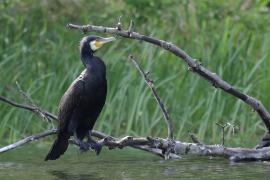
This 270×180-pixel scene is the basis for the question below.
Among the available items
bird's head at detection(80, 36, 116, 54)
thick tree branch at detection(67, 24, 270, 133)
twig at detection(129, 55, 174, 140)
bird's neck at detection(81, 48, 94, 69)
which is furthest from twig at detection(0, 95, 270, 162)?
bird's head at detection(80, 36, 116, 54)

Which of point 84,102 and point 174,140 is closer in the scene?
point 174,140

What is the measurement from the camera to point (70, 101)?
6.93m

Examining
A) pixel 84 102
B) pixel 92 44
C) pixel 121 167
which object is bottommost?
pixel 121 167

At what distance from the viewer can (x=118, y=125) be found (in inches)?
358

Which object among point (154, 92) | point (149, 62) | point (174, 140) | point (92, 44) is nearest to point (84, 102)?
point (92, 44)

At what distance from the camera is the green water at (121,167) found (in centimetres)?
668

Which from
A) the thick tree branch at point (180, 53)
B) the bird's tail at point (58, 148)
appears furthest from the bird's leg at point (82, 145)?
the thick tree branch at point (180, 53)

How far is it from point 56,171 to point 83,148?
30cm

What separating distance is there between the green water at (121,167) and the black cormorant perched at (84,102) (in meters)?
0.23

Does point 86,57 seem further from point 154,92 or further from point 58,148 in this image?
point 154,92

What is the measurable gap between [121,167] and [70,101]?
754 millimetres

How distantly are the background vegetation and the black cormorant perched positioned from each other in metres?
1.87

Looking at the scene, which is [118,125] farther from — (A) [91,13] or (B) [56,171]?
(A) [91,13]

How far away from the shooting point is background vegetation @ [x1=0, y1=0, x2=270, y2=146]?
9.03 metres
